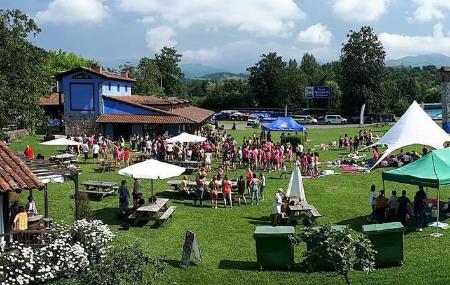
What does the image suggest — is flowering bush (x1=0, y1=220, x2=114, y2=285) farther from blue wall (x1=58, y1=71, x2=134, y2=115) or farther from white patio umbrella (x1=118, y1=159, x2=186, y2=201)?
blue wall (x1=58, y1=71, x2=134, y2=115)

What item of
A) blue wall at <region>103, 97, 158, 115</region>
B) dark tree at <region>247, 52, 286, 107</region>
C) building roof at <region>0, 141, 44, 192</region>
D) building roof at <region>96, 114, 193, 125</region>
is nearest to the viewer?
building roof at <region>0, 141, 44, 192</region>

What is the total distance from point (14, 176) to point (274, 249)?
259 inches

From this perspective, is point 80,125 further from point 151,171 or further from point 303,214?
point 303,214

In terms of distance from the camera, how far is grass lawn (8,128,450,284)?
12984 millimetres

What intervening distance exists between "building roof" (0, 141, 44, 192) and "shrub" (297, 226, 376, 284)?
6.60 metres

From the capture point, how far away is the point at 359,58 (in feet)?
262

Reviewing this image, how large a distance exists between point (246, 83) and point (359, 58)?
24471 mm

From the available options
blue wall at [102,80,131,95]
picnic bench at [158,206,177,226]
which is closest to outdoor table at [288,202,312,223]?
picnic bench at [158,206,177,226]

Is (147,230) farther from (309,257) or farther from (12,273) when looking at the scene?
(309,257)

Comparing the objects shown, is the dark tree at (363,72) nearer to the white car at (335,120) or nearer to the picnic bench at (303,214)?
the white car at (335,120)

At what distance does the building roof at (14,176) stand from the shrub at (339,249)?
6.60 metres

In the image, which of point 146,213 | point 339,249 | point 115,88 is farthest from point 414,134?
point 115,88

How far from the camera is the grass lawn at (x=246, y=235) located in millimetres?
12984

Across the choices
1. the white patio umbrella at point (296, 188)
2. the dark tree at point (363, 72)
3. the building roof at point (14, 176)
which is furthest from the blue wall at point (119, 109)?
the dark tree at point (363, 72)
